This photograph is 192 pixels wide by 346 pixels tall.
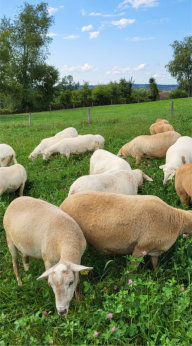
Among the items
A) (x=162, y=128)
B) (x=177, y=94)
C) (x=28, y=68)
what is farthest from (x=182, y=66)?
(x=162, y=128)

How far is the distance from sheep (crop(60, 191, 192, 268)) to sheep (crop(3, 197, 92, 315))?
0.30 metres

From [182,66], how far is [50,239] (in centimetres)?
7656

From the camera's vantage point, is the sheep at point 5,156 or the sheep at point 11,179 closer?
the sheep at point 11,179

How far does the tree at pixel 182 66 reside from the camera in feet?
230

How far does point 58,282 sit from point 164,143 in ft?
22.2

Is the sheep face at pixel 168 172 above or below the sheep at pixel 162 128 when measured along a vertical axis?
below

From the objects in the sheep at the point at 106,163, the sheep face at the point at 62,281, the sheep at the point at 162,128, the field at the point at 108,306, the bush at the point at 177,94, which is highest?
the bush at the point at 177,94

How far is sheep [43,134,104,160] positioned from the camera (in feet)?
32.6

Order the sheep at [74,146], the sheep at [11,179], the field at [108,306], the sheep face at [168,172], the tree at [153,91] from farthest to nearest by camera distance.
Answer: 1. the tree at [153,91]
2. the sheep at [74,146]
3. the sheep at [11,179]
4. the sheep face at [168,172]
5. the field at [108,306]

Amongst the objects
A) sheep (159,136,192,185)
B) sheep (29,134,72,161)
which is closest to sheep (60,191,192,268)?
sheep (159,136,192,185)

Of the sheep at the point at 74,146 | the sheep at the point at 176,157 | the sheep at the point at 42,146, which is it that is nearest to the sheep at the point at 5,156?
the sheep at the point at 74,146

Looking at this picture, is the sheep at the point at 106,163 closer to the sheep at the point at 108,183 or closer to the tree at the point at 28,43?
the sheep at the point at 108,183

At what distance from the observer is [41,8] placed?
47750mm

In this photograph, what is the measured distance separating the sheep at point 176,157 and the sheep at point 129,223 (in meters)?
2.46
